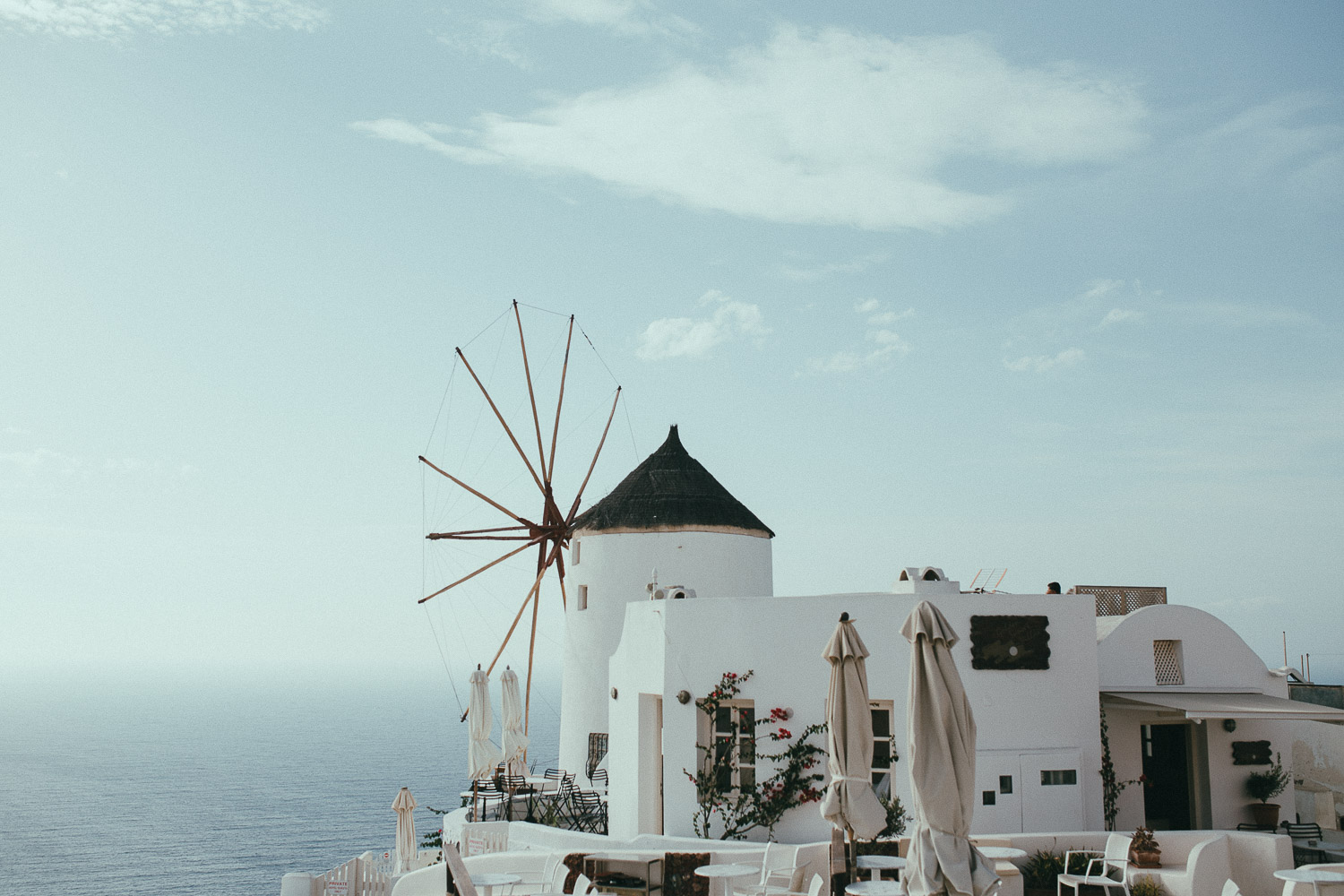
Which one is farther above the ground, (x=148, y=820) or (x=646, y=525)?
(x=646, y=525)

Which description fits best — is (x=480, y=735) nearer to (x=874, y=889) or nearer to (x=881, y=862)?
(x=881, y=862)

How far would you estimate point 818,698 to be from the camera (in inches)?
616

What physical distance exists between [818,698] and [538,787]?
11305 mm

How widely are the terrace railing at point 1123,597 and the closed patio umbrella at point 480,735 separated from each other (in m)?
11.4

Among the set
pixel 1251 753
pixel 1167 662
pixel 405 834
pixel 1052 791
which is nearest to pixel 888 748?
pixel 1052 791

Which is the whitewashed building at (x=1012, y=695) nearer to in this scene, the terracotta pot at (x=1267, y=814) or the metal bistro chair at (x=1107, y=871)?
the terracotta pot at (x=1267, y=814)

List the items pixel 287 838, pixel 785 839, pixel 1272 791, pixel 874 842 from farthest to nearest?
1. pixel 287 838
2. pixel 1272 791
3. pixel 785 839
4. pixel 874 842

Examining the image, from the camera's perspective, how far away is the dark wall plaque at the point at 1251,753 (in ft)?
55.4

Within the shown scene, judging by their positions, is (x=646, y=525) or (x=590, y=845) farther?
(x=646, y=525)

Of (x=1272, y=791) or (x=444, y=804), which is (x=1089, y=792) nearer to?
(x=1272, y=791)

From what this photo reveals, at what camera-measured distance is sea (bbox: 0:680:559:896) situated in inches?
2677

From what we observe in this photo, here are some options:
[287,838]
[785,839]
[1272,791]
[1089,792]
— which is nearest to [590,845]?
[785,839]

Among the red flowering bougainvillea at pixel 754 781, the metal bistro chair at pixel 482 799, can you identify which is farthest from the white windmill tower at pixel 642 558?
the red flowering bougainvillea at pixel 754 781

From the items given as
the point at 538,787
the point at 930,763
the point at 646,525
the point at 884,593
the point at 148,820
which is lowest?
the point at 148,820
